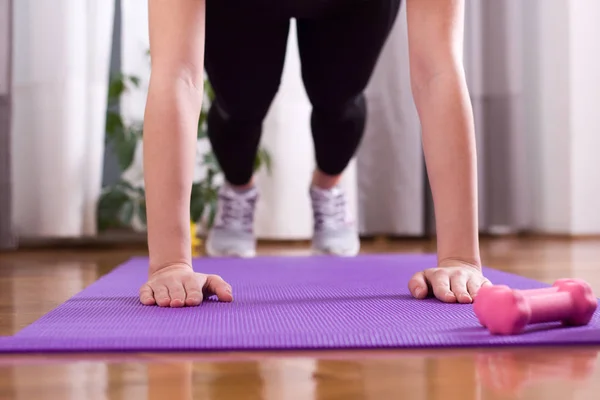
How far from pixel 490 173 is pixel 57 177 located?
1599mm

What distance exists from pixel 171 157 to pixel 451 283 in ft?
1.32

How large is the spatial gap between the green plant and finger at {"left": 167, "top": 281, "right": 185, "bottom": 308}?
1.55 m

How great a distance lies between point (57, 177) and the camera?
249 centimetres

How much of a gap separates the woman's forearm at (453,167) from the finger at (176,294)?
36 centimetres

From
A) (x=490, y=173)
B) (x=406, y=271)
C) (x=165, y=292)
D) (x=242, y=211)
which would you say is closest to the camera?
(x=165, y=292)

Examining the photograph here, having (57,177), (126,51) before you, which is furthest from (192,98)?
(126,51)

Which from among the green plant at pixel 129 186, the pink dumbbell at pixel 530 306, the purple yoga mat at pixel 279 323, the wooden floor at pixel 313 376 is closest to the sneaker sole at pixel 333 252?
the green plant at pixel 129 186

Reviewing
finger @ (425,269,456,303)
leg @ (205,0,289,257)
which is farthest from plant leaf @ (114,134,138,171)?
finger @ (425,269,456,303)

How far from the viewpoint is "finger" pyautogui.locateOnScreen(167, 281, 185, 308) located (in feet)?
3.05

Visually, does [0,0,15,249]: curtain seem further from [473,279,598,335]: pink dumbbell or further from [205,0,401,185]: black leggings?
[473,279,598,335]: pink dumbbell

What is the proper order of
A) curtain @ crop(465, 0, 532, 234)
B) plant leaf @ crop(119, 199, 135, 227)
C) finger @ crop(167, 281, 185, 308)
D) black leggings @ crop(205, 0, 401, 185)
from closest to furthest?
finger @ crop(167, 281, 185, 308) → black leggings @ crop(205, 0, 401, 185) → plant leaf @ crop(119, 199, 135, 227) → curtain @ crop(465, 0, 532, 234)

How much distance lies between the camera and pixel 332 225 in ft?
6.73

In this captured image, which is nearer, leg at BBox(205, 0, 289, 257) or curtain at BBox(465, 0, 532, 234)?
leg at BBox(205, 0, 289, 257)

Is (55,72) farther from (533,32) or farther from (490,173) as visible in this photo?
(533,32)
